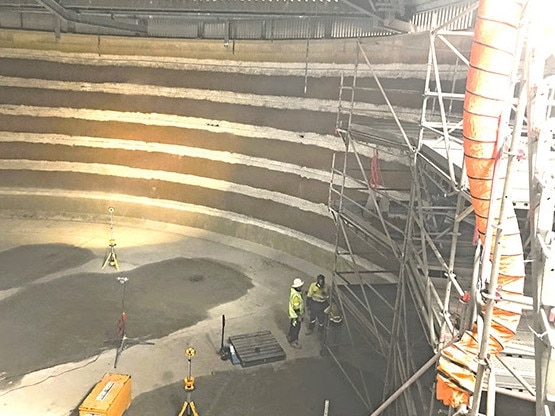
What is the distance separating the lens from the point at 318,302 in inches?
482

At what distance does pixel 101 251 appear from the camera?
17219 millimetres

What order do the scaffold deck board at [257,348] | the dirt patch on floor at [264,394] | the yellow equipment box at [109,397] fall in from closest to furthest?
the yellow equipment box at [109,397]
the dirt patch on floor at [264,394]
the scaffold deck board at [257,348]

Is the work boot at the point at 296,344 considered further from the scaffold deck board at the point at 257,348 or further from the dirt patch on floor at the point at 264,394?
the dirt patch on floor at the point at 264,394

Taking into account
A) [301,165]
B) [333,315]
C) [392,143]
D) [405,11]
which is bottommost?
[333,315]

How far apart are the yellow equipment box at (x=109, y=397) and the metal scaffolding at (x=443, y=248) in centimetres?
427

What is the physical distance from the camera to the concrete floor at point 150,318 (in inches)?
401

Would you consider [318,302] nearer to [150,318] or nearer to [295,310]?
[295,310]

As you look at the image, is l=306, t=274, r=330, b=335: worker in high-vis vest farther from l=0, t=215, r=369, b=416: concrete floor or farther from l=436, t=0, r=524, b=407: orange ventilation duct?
l=436, t=0, r=524, b=407: orange ventilation duct

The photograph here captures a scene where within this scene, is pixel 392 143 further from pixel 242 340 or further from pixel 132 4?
pixel 132 4

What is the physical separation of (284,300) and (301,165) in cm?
450

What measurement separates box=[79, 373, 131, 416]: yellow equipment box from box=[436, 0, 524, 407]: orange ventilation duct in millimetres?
6131

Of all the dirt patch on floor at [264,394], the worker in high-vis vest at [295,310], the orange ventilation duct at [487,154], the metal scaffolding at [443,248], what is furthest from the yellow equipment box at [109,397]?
the orange ventilation duct at [487,154]

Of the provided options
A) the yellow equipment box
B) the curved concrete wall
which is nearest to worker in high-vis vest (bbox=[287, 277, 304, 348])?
the yellow equipment box

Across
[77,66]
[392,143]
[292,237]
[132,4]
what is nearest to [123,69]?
[77,66]
